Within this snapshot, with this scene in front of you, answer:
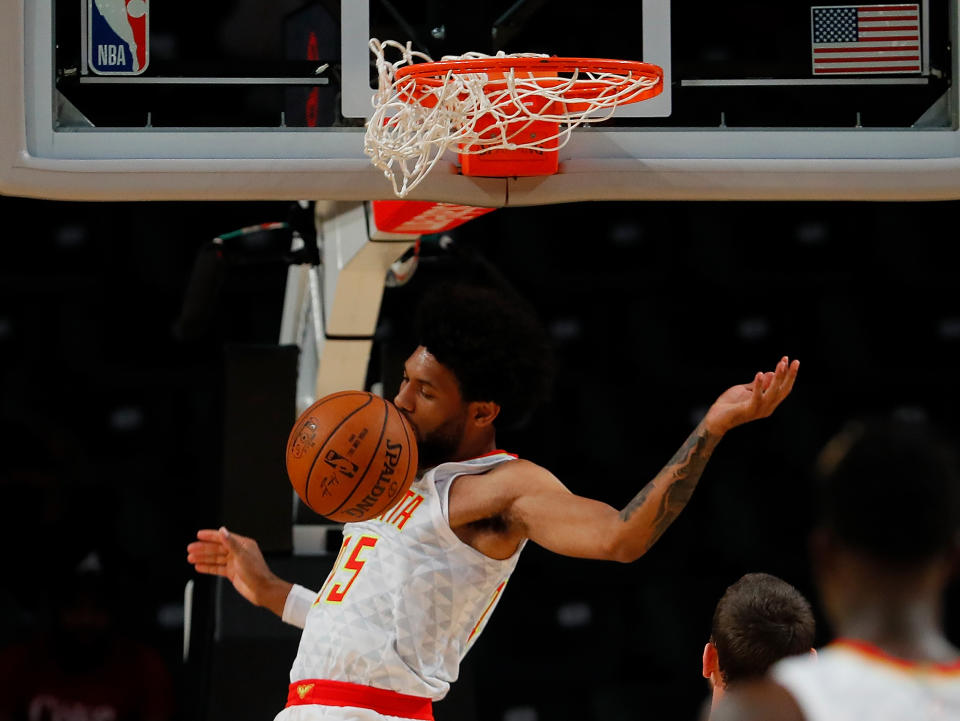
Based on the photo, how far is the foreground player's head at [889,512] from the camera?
1.45 m

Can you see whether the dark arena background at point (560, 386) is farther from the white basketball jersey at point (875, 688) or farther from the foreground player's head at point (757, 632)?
the white basketball jersey at point (875, 688)

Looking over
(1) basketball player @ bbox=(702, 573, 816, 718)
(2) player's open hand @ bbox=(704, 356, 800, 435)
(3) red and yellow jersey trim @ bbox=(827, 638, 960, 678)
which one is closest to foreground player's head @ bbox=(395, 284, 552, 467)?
(1) basketball player @ bbox=(702, 573, 816, 718)

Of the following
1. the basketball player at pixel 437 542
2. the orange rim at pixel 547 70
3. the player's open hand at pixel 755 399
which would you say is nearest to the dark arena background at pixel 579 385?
the basketball player at pixel 437 542

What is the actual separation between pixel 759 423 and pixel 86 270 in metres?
3.31

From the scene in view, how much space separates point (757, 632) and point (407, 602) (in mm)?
853

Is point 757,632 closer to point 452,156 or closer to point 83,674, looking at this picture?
point 452,156

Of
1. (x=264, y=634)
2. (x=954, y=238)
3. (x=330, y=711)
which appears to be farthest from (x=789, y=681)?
(x=954, y=238)

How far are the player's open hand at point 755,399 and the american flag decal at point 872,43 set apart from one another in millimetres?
1290

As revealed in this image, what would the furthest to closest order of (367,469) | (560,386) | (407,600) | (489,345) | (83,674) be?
(560,386)
(83,674)
(489,345)
(407,600)
(367,469)

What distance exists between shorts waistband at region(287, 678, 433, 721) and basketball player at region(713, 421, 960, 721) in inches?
69.4

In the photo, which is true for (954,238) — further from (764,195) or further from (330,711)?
(330,711)

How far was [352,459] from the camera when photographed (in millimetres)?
3029

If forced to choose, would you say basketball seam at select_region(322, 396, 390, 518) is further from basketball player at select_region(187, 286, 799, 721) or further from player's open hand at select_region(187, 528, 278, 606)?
Answer: player's open hand at select_region(187, 528, 278, 606)

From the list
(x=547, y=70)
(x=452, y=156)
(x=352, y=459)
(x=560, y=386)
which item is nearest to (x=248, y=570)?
(x=352, y=459)
